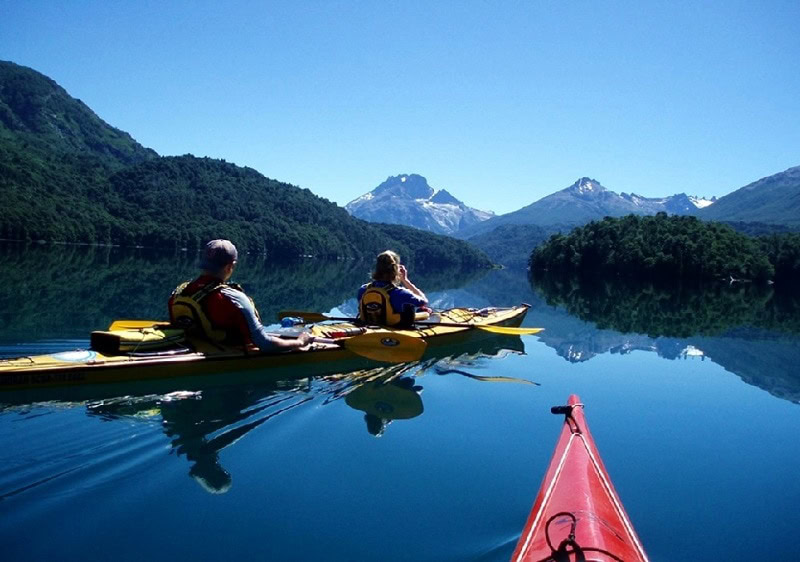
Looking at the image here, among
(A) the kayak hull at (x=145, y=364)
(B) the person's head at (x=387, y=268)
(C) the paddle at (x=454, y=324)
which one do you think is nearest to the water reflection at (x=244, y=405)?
(A) the kayak hull at (x=145, y=364)

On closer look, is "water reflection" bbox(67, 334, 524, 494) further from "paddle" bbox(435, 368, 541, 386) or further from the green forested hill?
the green forested hill

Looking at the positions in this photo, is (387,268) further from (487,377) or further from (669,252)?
(669,252)

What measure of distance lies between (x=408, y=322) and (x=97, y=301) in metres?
12.9

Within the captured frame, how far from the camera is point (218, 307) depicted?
8211mm

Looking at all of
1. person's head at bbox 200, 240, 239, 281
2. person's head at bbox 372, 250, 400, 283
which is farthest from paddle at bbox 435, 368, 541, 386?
person's head at bbox 200, 240, 239, 281

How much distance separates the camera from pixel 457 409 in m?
8.72

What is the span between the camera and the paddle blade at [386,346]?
998 cm

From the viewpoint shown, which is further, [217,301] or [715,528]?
[217,301]

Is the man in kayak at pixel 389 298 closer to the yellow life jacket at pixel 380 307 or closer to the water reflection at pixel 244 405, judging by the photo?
the yellow life jacket at pixel 380 307

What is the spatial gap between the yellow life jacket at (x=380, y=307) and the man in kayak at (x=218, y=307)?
314 centimetres

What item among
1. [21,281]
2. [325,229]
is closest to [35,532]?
[21,281]

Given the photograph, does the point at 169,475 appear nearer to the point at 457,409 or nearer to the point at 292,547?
the point at 292,547

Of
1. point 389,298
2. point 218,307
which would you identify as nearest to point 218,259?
point 218,307

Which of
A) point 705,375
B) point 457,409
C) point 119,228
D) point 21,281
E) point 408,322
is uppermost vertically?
point 119,228
